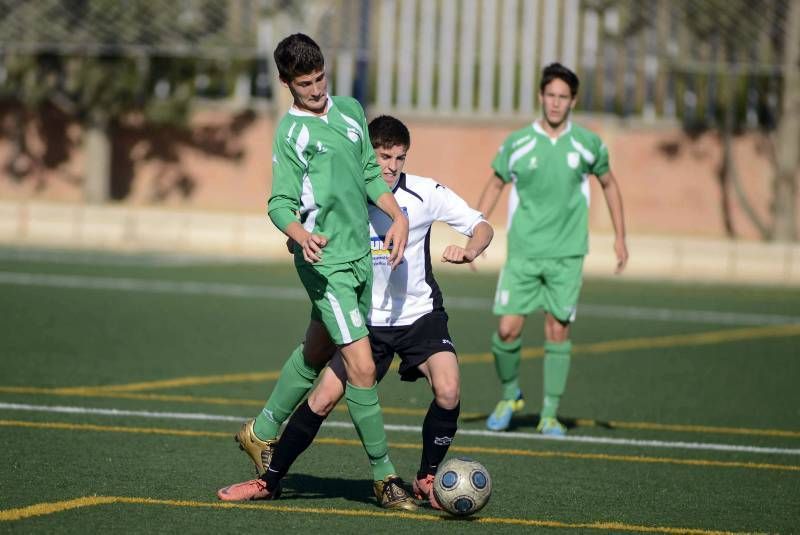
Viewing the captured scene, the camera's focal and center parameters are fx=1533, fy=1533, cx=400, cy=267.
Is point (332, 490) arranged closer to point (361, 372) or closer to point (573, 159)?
point (361, 372)

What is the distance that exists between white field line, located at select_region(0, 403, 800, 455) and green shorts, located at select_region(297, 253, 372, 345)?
9.16 ft

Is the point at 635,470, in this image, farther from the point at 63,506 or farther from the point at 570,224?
the point at 63,506

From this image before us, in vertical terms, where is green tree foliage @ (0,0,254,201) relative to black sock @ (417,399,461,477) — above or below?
above

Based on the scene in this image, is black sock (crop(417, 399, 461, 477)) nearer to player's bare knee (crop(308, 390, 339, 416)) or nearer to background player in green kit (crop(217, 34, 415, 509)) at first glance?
background player in green kit (crop(217, 34, 415, 509))

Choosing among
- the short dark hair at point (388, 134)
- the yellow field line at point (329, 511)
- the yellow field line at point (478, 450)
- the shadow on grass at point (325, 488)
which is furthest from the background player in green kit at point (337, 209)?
the yellow field line at point (478, 450)

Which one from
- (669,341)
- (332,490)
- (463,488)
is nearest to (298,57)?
(463,488)

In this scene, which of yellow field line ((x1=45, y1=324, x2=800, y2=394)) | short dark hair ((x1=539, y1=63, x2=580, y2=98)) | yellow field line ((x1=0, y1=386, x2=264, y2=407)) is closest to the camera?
short dark hair ((x1=539, y1=63, x2=580, y2=98))

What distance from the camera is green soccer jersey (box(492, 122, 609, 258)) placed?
9.73 metres

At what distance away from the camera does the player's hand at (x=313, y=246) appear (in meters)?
6.25

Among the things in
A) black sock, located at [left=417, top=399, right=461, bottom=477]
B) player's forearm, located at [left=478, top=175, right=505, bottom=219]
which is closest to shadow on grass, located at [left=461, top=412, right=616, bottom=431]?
player's forearm, located at [left=478, top=175, right=505, bottom=219]

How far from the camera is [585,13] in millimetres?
24609

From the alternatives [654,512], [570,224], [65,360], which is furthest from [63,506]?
[65,360]

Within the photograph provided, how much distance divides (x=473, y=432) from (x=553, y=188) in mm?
1646

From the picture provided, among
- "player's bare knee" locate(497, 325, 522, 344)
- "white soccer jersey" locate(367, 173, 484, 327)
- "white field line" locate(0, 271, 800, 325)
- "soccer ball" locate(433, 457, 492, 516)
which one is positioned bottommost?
"white field line" locate(0, 271, 800, 325)
